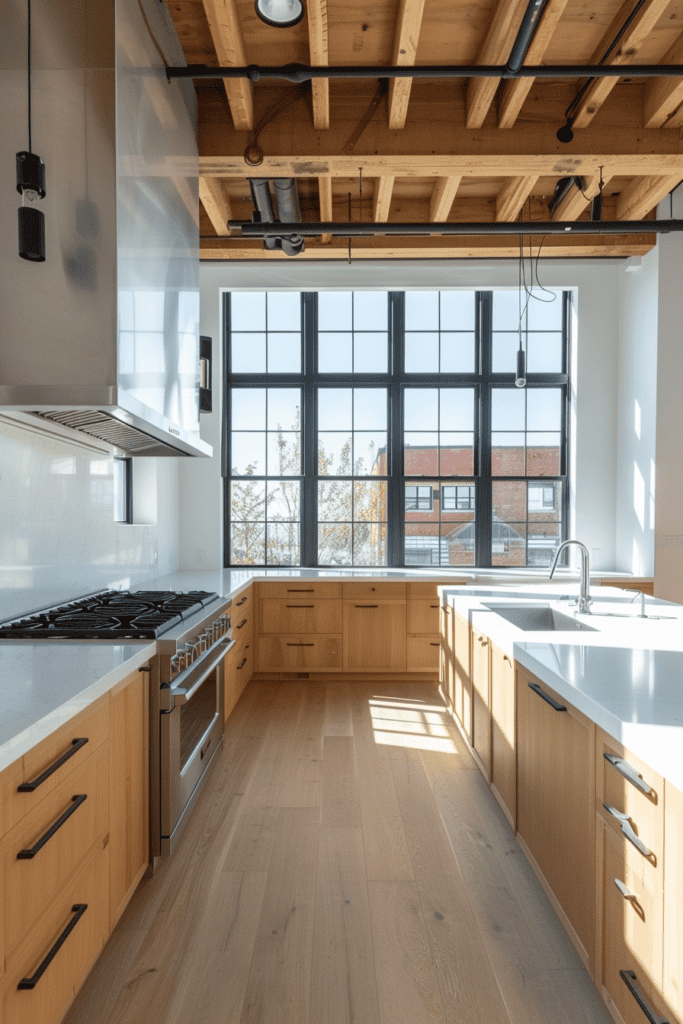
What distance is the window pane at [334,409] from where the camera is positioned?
5.96 meters

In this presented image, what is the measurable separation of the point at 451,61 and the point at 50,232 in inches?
79.8

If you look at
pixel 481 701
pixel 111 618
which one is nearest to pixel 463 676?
pixel 481 701

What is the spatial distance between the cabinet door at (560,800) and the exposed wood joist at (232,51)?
2717 mm

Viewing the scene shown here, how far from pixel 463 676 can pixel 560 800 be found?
5.80ft

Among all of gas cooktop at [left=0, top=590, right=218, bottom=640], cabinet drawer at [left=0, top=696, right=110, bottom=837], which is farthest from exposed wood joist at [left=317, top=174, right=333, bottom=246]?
cabinet drawer at [left=0, top=696, right=110, bottom=837]

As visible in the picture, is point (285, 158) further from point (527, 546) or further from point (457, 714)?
point (527, 546)

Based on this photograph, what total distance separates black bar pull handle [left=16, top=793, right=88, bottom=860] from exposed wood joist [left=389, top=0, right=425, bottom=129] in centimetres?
285

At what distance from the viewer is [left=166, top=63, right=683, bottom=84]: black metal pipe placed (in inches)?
107

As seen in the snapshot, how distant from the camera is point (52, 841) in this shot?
1562mm

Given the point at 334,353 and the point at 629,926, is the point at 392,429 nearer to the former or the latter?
the point at 334,353

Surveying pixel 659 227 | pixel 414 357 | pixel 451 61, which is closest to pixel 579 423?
pixel 414 357

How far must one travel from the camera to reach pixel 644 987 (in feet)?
4.74

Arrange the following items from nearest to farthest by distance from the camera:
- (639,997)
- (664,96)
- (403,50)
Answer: (639,997) < (403,50) < (664,96)

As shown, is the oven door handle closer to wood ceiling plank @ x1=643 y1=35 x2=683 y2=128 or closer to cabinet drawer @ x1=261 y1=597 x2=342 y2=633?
cabinet drawer @ x1=261 y1=597 x2=342 y2=633
